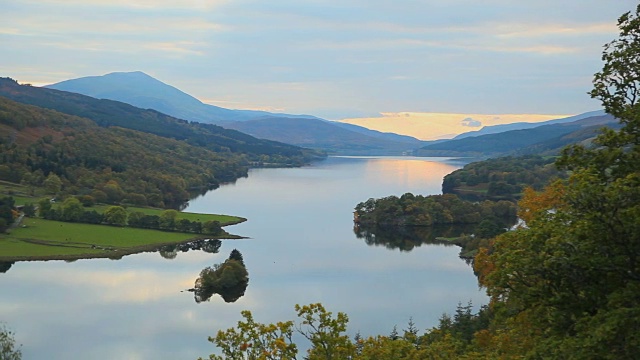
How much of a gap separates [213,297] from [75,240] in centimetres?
2102

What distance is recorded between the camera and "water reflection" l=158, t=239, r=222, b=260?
184ft

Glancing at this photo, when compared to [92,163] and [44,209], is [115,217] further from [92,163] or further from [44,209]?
[92,163]

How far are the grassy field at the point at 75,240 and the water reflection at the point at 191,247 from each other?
2.74 feet

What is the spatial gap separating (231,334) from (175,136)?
183321 mm

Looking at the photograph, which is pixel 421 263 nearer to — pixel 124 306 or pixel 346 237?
pixel 346 237

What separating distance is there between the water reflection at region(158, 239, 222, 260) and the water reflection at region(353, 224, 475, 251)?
14.4 metres

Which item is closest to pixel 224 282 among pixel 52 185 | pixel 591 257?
pixel 591 257

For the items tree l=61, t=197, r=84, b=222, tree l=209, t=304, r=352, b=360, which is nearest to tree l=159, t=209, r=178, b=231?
tree l=61, t=197, r=84, b=222

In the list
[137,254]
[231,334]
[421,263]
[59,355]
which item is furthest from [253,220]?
[231,334]

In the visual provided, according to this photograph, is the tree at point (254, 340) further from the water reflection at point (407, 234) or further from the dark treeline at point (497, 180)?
the dark treeline at point (497, 180)

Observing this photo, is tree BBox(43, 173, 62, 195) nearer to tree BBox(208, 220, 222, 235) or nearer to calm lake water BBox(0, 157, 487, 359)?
tree BBox(208, 220, 222, 235)

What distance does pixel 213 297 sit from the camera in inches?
1650

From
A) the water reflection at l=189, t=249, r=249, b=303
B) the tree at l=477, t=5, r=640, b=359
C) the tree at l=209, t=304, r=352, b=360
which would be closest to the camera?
the tree at l=477, t=5, r=640, b=359

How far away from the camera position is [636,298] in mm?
7672
